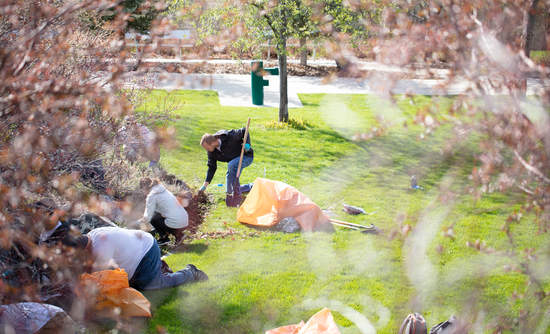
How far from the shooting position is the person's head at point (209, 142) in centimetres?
830

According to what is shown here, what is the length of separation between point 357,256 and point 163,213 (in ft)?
8.54

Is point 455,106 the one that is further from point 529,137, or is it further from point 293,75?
point 293,75

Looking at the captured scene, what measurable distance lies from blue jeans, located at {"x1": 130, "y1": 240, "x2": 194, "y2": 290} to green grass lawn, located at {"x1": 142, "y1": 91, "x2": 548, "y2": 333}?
111mm

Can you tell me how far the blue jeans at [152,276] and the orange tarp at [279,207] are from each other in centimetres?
227

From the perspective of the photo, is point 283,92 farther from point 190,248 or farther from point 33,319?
point 33,319

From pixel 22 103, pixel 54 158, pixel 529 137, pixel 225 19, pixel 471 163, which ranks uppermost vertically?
pixel 225 19

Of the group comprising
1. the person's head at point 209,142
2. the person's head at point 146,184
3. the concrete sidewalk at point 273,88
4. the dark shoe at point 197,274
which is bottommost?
the dark shoe at point 197,274

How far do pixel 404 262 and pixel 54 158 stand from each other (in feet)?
14.0

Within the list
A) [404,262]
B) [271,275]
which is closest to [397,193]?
[404,262]

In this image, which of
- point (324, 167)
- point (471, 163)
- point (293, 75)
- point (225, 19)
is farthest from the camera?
point (293, 75)

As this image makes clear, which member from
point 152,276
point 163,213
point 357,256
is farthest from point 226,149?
point 152,276

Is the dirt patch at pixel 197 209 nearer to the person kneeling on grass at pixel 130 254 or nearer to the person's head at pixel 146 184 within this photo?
the person's head at pixel 146 184

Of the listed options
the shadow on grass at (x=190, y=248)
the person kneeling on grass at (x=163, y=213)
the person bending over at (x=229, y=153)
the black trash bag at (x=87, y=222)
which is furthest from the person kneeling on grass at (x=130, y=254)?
the person bending over at (x=229, y=153)

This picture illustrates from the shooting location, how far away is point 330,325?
4410mm
